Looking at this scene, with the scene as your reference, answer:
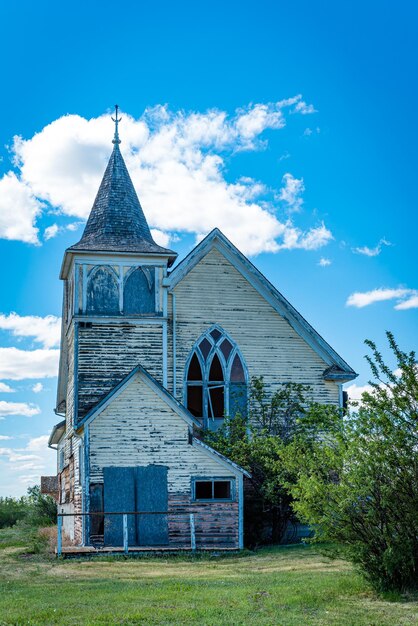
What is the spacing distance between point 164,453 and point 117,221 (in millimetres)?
9484

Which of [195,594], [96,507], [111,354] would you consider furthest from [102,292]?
[195,594]

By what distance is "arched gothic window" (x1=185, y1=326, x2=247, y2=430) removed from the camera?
29500 mm

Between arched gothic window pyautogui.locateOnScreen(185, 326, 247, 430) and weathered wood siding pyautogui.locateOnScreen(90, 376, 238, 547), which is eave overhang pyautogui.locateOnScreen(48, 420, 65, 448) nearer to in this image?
arched gothic window pyautogui.locateOnScreen(185, 326, 247, 430)

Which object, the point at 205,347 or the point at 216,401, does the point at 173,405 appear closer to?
the point at 216,401

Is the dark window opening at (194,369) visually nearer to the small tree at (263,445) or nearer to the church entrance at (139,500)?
the small tree at (263,445)

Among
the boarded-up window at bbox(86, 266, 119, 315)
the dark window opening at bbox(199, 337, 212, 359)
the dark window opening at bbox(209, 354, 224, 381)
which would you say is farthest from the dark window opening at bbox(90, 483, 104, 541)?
the dark window opening at bbox(199, 337, 212, 359)

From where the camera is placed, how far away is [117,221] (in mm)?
30188

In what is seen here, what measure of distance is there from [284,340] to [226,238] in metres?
4.28

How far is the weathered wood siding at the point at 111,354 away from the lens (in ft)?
90.1

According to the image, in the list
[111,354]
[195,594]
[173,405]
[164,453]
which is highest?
[111,354]

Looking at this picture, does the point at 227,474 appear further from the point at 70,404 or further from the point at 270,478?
the point at 70,404

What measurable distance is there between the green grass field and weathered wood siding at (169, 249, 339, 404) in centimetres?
1018

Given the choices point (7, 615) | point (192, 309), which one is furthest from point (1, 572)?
point (192, 309)

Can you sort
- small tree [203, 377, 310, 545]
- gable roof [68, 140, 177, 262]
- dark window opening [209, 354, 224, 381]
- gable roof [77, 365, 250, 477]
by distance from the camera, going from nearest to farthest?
gable roof [77, 365, 250, 477], small tree [203, 377, 310, 545], gable roof [68, 140, 177, 262], dark window opening [209, 354, 224, 381]
